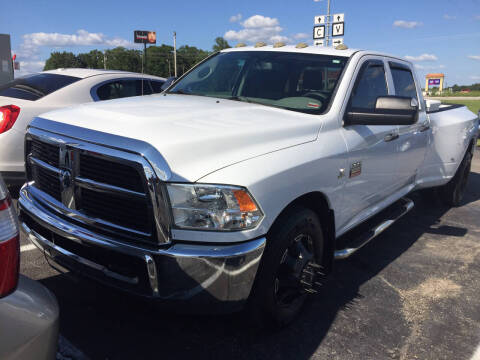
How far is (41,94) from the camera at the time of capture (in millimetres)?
5305

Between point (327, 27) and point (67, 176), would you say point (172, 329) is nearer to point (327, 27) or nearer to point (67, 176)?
point (67, 176)

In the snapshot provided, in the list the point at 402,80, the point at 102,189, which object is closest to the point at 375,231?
the point at 402,80

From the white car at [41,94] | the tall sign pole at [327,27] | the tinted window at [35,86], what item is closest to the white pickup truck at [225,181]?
the white car at [41,94]

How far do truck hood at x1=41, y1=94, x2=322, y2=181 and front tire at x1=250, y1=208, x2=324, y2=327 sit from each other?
0.47 meters

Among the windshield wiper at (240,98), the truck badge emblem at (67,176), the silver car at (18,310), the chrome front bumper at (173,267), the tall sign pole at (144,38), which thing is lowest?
the chrome front bumper at (173,267)

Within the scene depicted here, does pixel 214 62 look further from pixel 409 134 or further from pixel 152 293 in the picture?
Answer: pixel 152 293

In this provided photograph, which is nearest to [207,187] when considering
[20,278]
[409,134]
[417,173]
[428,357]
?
[20,278]

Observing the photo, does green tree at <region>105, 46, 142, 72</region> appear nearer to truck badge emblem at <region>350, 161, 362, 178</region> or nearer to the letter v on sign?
truck badge emblem at <region>350, 161, 362, 178</region>

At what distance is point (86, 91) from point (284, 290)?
4.12 meters

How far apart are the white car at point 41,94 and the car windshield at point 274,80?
725mm

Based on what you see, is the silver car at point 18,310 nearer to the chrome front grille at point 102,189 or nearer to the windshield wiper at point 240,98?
the chrome front grille at point 102,189

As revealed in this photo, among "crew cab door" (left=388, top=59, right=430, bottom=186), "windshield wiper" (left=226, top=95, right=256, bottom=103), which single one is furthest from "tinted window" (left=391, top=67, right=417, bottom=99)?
"windshield wiper" (left=226, top=95, right=256, bottom=103)

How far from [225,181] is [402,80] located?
3.15 meters

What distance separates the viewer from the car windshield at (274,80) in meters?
3.33
